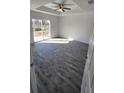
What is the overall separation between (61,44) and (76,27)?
3.02 metres

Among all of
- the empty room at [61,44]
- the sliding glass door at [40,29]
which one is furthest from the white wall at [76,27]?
the sliding glass door at [40,29]

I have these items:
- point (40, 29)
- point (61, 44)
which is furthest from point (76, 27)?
point (40, 29)

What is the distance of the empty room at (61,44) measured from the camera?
121 inches

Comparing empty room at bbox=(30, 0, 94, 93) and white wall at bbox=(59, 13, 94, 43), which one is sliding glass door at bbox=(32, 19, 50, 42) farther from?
white wall at bbox=(59, 13, 94, 43)

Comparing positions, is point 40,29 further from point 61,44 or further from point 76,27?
point 76,27

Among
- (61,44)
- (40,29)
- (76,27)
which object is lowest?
(61,44)

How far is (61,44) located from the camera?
942 cm
